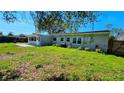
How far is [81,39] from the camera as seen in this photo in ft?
80.4

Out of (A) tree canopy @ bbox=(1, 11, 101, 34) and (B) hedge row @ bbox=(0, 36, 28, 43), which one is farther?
(B) hedge row @ bbox=(0, 36, 28, 43)

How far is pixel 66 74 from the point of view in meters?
9.38

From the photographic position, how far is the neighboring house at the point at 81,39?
21047mm

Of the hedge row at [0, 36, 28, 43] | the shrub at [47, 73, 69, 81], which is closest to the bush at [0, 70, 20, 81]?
the shrub at [47, 73, 69, 81]

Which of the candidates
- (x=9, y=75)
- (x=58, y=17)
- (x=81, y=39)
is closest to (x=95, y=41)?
(x=81, y=39)

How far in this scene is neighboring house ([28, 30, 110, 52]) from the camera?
2105cm

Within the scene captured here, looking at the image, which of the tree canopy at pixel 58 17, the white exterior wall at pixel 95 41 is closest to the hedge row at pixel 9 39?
the white exterior wall at pixel 95 41

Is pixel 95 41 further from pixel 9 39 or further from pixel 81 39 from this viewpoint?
pixel 9 39

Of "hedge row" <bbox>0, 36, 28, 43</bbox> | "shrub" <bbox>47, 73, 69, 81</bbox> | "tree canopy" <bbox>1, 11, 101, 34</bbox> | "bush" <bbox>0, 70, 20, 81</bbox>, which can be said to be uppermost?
"tree canopy" <bbox>1, 11, 101, 34</bbox>

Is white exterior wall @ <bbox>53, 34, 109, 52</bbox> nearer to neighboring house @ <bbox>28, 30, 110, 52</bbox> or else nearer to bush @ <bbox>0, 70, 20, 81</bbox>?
neighboring house @ <bbox>28, 30, 110, 52</bbox>
